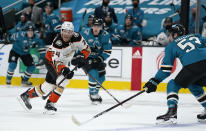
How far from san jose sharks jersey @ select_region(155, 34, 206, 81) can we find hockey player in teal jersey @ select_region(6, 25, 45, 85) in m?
3.68

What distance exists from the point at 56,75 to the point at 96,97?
43.5 inches

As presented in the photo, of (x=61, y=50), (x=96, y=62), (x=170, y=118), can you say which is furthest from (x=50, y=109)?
(x=170, y=118)

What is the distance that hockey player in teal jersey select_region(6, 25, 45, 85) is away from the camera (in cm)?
748

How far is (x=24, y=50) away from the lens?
7.52 meters

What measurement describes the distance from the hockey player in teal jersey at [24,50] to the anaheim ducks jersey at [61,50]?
2.60 metres

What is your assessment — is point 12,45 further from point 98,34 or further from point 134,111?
point 134,111

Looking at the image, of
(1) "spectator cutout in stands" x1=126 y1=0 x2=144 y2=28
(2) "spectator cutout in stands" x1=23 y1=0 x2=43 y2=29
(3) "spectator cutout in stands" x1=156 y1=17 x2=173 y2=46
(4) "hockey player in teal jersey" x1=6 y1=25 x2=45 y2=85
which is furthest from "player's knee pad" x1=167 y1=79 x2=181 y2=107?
(2) "spectator cutout in stands" x1=23 y1=0 x2=43 y2=29

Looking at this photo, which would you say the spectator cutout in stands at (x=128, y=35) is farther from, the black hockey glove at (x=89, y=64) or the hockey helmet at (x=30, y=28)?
the black hockey glove at (x=89, y=64)

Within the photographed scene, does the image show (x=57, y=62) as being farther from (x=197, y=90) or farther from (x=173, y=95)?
(x=197, y=90)

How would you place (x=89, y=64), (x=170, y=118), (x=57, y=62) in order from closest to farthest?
(x=170, y=118)
(x=57, y=62)
(x=89, y=64)

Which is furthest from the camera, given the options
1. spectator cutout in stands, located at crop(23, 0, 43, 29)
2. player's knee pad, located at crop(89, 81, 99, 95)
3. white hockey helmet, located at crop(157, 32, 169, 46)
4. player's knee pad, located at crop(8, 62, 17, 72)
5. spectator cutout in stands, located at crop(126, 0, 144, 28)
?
spectator cutout in stands, located at crop(23, 0, 43, 29)

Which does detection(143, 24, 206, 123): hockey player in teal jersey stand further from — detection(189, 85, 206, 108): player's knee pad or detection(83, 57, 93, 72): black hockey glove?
detection(83, 57, 93, 72): black hockey glove

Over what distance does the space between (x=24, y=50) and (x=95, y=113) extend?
291 cm

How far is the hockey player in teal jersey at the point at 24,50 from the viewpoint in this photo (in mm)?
7477
